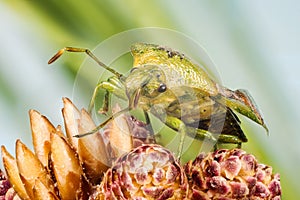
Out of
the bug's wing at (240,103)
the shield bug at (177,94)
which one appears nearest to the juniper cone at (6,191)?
the shield bug at (177,94)

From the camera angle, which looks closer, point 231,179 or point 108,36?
point 231,179

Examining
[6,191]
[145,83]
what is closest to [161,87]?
[145,83]

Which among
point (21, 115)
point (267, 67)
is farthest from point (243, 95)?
point (21, 115)

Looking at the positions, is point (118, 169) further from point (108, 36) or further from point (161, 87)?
point (108, 36)

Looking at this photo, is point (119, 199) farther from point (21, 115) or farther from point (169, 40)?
point (21, 115)

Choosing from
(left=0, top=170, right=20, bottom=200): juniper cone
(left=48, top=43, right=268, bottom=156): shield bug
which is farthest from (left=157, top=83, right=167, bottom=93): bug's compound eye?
(left=0, top=170, right=20, bottom=200): juniper cone

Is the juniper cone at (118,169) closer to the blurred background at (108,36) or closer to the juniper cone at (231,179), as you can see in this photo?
the juniper cone at (231,179)

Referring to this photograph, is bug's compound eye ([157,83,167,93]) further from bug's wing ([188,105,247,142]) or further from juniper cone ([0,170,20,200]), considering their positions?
juniper cone ([0,170,20,200])
